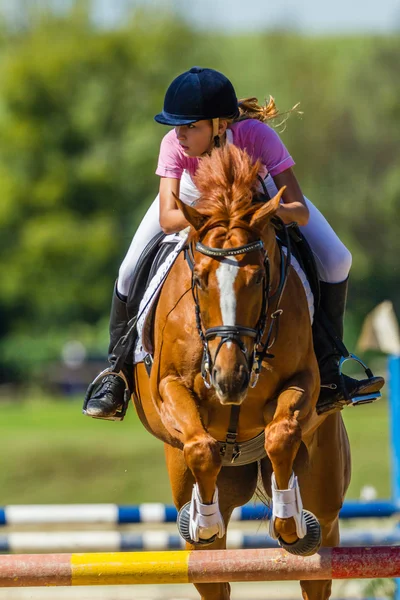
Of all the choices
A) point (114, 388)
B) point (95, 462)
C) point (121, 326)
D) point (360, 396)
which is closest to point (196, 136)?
point (121, 326)

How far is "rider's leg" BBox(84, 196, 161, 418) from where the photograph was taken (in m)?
5.24

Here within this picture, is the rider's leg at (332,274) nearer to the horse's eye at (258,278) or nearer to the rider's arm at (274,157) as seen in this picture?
the rider's arm at (274,157)

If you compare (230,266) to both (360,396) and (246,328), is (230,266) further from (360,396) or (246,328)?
(360,396)

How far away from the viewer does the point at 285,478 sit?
4.13 meters

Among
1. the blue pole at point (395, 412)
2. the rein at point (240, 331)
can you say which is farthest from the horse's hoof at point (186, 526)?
the blue pole at point (395, 412)

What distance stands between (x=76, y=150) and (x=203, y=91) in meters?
39.5

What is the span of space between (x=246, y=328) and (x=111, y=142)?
3938 centimetres

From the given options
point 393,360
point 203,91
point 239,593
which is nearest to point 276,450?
point 203,91

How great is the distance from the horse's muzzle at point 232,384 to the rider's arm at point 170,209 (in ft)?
2.71

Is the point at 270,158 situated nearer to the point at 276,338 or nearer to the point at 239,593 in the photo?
the point at 276,338

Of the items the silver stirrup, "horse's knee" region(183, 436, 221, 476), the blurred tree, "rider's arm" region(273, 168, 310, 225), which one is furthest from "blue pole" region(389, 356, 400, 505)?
the blurred tree

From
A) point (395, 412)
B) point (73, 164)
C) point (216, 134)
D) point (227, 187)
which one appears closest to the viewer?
point (227, 187)

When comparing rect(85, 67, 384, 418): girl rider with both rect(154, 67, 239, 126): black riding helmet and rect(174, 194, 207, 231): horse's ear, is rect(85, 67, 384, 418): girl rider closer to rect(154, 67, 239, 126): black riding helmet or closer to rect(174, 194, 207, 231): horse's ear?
rect(154, 67, 239, 126): black riding helmet

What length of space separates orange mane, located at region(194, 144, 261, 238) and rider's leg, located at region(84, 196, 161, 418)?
0.92 m
